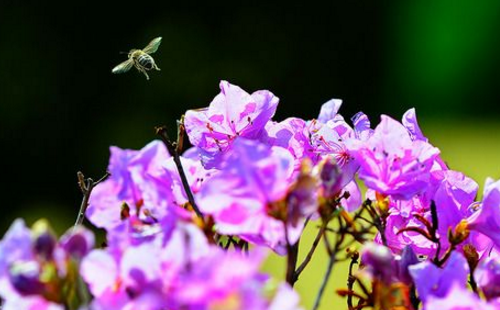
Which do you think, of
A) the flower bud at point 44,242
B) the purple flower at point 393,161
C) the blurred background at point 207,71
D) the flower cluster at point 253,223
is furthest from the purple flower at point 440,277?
the blurred background at point 207,71

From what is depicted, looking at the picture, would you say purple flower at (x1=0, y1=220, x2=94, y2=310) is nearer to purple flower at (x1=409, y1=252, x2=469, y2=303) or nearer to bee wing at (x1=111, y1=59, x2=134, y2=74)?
purple flower at (x1=409, y1=252, x2=469, y2=303)

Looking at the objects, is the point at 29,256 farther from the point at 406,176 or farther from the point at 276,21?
the point at 276,21

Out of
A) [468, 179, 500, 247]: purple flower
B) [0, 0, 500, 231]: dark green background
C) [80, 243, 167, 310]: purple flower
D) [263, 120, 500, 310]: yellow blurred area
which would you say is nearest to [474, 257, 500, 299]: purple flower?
[468, 179, 500, 247]: purple flower

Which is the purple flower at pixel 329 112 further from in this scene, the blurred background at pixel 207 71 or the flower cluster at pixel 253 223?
the blurred background at pixel 207 71

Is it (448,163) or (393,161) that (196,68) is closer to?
(448,163)

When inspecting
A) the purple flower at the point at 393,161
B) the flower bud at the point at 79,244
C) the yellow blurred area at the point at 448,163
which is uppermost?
the flower bud at the point at 79,244

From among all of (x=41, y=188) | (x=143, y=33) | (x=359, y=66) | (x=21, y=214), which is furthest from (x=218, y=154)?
(x=359, y=66)
